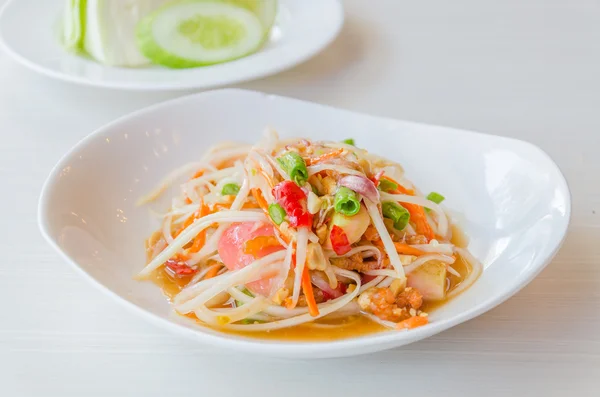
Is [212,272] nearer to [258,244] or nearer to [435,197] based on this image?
[258,244]

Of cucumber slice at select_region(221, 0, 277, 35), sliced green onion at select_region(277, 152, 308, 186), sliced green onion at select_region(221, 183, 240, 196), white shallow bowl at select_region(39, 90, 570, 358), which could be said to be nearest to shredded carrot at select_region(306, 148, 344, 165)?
sliced green onion at select_region(277, 152, 308, 186)

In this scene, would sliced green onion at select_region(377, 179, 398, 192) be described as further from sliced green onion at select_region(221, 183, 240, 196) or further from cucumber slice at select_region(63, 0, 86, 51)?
cucumber slice at select_region(63, 0, 86, 51)

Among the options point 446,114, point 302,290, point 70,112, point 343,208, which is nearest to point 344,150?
point 343,208

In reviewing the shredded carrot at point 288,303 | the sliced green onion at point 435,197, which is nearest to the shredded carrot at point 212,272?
the shredded carrot at point 288,303

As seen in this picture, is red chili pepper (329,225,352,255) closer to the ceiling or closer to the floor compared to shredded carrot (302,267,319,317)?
closer to the ceiling

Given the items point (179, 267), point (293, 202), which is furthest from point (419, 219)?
point (179, 267)

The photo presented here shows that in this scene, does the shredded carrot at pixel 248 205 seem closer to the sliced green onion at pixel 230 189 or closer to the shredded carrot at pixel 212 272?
the sliced green onion at pixel 230 189

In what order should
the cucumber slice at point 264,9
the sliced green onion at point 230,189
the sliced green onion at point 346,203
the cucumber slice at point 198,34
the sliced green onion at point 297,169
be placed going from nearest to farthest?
the sliced green onion at point 346,203 < the sliced green onion at point 297,169 < the sliced green onion at point 230,189 < the cucumber slice at point 198,34 < the cucumber slice at point 264,9
